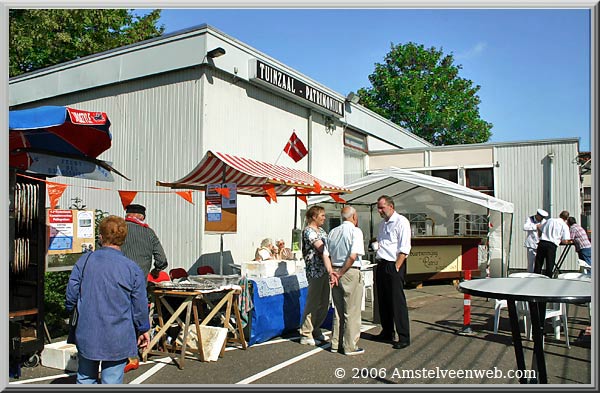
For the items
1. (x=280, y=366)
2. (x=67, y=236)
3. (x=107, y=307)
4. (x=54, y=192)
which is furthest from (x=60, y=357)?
(x=54, y=192)

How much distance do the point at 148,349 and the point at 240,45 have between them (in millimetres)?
7050

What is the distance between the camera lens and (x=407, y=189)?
557 inches

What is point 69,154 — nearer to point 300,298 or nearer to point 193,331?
point 193,331

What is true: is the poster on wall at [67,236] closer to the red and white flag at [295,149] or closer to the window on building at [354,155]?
the red and white flag at [295,149]

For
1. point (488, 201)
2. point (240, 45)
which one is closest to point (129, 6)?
point (240, 45)

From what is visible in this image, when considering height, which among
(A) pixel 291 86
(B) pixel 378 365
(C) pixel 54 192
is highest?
(A) pixel 291 86

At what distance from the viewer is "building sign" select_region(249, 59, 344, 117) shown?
1134 cm

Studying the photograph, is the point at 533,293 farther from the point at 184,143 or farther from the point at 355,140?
the point at 355,140

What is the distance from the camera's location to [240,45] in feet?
36.3

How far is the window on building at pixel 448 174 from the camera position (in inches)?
685

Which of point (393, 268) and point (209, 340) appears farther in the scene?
point (393, 268)

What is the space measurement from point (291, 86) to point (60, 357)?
856 cm

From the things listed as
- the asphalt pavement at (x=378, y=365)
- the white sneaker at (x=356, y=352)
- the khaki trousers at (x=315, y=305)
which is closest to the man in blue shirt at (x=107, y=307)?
the asphalt pavement at (x=378, y=365)

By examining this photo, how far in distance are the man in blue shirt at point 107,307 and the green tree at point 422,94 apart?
36.0 metres
